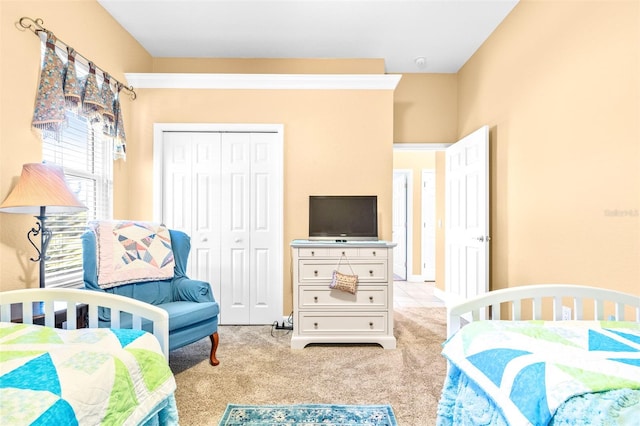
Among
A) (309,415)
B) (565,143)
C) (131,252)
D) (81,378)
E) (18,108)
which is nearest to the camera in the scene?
(81,378)

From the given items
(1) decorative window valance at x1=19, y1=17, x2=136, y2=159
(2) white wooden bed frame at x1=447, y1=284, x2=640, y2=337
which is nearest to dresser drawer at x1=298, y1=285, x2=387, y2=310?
(2) white wooden bed frame at x1=447, y1=284, x2=640, y2=337

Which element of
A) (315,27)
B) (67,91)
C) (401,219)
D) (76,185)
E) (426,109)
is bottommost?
(401,219)

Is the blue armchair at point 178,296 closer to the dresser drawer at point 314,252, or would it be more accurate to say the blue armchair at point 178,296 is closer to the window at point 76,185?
the window at point 76,185

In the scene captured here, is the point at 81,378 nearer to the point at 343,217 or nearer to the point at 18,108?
the point at 18,108

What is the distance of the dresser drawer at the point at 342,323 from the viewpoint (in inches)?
109

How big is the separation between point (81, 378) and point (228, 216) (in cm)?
251

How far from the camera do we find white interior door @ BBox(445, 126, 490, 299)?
3061 millimetres

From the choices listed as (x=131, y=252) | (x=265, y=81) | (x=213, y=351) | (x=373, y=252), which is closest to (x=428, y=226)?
(x=373, y=252)

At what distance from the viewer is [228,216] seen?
3365mm

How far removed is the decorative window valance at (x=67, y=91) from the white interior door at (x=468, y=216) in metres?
3.37

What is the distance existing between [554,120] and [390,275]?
1.69 meters

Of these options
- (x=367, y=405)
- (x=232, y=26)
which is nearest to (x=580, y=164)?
(x=367, y=405)

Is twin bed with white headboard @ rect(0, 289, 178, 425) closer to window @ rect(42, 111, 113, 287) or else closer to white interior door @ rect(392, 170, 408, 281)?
window @ rect(42, 111, 113, 287)

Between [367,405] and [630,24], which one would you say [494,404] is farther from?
[630,24]
